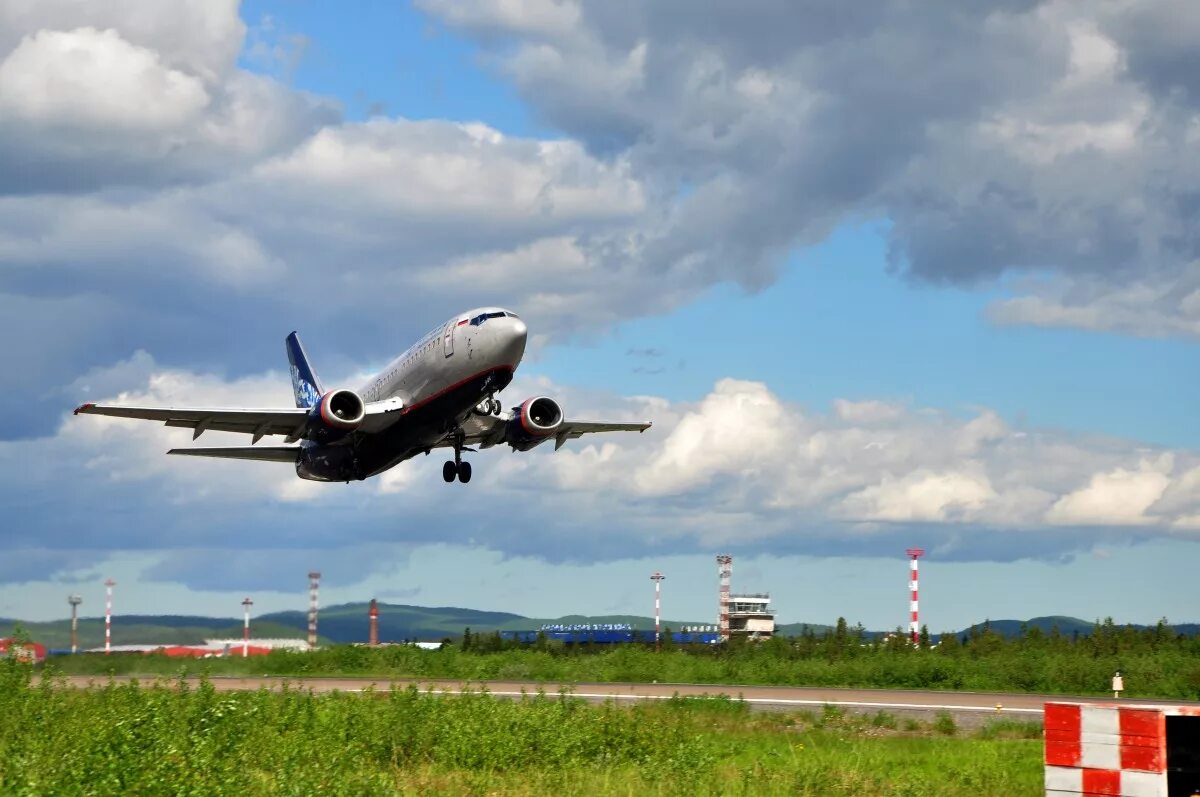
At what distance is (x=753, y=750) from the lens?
22.7 metres

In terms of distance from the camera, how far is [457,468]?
159ft

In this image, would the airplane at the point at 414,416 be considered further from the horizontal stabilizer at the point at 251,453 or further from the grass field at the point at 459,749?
the grass field at the point at 459,749

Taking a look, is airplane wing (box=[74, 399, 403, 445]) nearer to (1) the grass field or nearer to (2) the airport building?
(1) the grass field

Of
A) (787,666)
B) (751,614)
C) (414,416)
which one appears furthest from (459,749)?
(751,614)

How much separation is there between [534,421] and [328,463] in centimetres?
818

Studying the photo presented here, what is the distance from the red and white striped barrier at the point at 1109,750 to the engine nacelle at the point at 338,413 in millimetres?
31559

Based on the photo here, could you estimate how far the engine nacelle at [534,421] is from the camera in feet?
154

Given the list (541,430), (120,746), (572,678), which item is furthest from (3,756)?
(541,430)

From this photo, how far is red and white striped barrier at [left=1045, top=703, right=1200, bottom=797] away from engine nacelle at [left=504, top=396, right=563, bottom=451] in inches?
1299

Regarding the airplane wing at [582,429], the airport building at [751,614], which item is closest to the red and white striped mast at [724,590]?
the airport building at [751,614]

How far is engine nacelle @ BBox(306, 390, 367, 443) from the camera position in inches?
1699

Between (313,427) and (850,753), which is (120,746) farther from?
(313,427)

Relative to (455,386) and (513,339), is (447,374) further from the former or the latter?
(513,339)

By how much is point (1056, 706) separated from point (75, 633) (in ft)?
138
